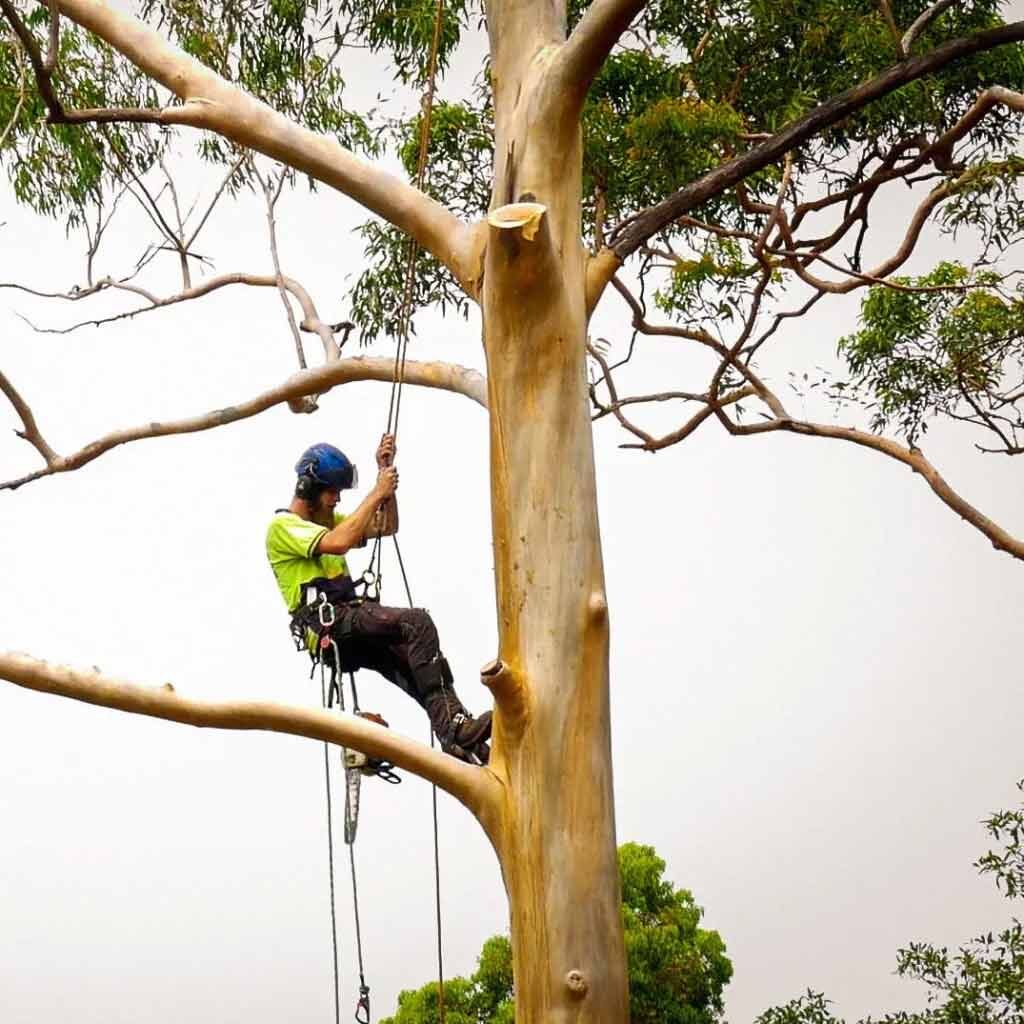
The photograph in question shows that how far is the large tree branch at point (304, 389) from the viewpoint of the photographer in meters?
6.18

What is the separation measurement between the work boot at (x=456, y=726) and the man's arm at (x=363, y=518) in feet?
1.65

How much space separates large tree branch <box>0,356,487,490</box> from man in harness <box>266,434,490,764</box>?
465mm

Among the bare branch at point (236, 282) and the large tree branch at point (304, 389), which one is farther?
the bare branch at point (236, 282)

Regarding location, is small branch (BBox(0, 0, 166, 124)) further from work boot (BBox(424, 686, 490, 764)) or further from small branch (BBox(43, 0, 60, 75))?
work boot (BBox(424, 686, 490, 764))

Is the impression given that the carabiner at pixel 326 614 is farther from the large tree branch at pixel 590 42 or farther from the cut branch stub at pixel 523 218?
the large tree branch at pixel 590 42

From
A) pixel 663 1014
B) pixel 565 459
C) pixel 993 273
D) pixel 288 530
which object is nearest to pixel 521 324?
pixel 565 459

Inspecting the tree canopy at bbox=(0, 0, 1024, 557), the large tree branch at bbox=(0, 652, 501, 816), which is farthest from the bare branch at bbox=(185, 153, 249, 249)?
the large tree branch at bbox=(0, 652, 501, 816)

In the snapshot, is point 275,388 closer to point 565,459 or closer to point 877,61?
point 565,459

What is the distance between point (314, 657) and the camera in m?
5.93

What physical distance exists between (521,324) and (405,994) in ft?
18.2

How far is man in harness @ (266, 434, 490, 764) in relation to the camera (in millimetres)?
5496

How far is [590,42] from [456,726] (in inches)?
75.9

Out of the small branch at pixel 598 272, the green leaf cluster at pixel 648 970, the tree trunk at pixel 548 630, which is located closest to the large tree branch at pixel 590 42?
the tree trunk at pixel 548 630

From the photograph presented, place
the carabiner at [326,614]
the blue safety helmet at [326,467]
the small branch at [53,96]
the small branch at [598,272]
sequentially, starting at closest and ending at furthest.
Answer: the small branch at [598,272] → the small branch at [53,96] → the carabiner at [326,614] → the blue safety helmet at [326,467]
